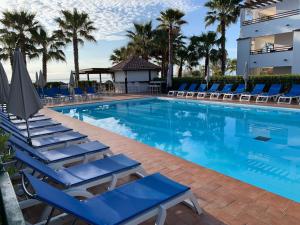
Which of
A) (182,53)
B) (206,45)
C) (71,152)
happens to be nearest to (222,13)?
(206,45)

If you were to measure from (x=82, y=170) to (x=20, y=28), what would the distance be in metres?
22.5

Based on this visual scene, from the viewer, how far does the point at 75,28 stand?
23984 mm

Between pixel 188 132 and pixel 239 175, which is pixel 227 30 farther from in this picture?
pixel 239 175

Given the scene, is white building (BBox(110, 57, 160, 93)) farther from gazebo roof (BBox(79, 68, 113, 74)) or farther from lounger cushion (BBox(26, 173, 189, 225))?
lounger cushion (BBox(26, 173, 189, 225))

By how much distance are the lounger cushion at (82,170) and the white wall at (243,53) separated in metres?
21.7

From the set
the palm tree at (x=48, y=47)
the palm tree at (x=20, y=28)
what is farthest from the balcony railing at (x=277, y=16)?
the palm tree at (x=20, y=28)

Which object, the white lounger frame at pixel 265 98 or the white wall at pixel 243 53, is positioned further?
the white wall at pixel 243 53

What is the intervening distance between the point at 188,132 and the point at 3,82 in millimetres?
6576

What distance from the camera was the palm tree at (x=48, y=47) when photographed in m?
Answer: 23.7

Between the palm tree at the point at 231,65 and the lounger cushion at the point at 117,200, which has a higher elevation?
the palm tree at the point at 231,65

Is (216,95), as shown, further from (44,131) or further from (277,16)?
(44,131)

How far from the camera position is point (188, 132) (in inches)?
403

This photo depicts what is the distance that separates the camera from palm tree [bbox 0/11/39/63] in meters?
21.7

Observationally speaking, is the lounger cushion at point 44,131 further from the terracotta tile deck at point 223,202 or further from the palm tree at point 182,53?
the palm tree at point 182,53
